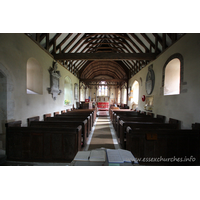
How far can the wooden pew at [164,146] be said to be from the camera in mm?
2439

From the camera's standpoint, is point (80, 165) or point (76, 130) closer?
point (80, 165)

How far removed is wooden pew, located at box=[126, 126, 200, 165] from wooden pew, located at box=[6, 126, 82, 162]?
4.31ft

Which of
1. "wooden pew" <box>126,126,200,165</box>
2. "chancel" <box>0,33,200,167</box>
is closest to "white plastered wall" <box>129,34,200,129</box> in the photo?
"chancel" <box>0,33,200,167</box>

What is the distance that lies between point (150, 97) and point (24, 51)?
5.65m

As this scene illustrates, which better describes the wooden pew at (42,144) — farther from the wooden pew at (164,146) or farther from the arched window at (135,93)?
the arched window at (135,93)

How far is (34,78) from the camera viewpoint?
14.6 feet

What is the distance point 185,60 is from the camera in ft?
10.9

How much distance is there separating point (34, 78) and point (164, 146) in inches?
188

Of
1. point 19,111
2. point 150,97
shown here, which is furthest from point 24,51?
point 150,97

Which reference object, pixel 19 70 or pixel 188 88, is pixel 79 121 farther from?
pixel 188 88

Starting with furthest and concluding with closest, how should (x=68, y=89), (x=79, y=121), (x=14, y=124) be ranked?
(x=68, y=89) → (x=79, y=121) → (x=14, y=124)

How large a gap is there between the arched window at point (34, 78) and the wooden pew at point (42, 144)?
2.20m

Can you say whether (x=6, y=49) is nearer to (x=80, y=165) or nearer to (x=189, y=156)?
(x=80, y=165)

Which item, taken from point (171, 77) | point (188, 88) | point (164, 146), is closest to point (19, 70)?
point (164, 146)
